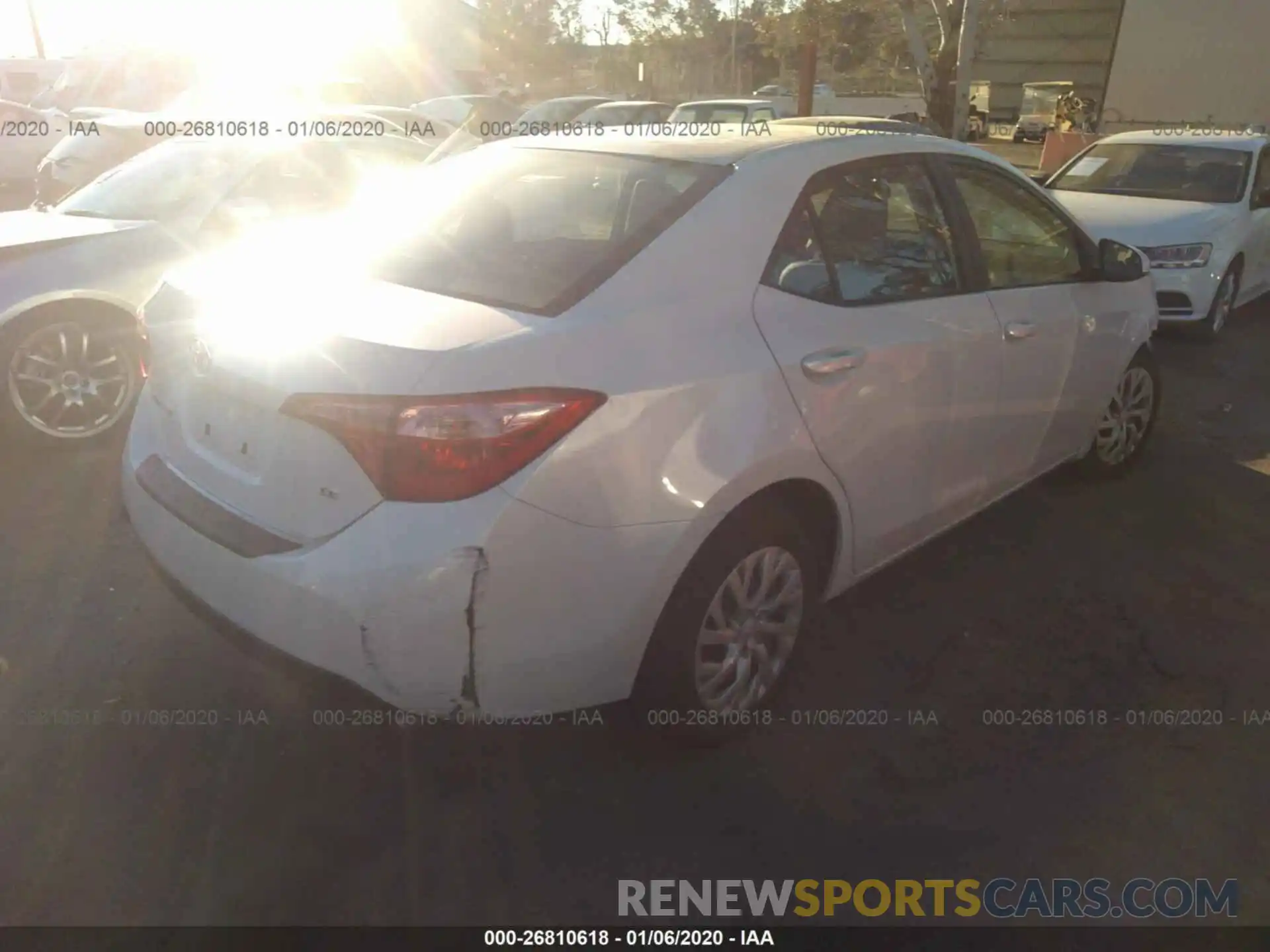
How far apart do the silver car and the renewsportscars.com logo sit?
3.27 metres

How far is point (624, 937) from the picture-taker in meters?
2.38

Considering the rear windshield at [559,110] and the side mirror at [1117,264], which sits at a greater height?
the side mirror at [1117,264]

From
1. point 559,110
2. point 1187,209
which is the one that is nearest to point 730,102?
point 559,110

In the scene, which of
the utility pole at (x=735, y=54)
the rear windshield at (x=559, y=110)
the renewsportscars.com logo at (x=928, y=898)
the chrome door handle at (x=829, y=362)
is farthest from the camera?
the utility pole at (x=735, y=54)

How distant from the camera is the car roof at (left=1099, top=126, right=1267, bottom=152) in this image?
8.68 meters

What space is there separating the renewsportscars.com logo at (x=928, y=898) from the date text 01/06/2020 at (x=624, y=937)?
48 millimetres

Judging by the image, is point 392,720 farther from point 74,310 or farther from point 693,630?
point 74,310

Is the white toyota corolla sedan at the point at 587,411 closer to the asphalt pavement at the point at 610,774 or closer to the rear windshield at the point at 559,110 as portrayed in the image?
the asphalt pavement at the point at 610,774

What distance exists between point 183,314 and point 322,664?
1116mm

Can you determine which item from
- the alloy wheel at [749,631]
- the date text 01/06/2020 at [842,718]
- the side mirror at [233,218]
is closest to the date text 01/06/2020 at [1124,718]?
the date text 01/06/2020 at [842,718]

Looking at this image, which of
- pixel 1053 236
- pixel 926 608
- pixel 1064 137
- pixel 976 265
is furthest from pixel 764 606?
pixel 1064 137

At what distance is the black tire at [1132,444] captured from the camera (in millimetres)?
4680

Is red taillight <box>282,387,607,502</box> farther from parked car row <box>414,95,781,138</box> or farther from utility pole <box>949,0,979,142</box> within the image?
utility pole <box>949,0,979,142</box>

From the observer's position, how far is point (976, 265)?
3498 mm
